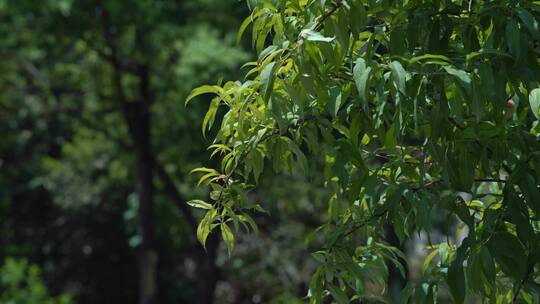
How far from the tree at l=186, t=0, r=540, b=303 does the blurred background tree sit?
5950 millimetres

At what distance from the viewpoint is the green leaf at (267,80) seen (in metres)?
1.89

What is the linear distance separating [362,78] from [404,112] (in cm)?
19

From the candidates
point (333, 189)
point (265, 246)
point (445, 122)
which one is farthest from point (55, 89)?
point (445, 122)

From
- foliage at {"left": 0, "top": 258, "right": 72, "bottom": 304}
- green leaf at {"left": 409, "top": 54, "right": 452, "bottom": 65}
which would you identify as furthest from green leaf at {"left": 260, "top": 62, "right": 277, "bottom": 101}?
foliage at {"left": 0, "top": 258, "right": 72, "bottom": 304}

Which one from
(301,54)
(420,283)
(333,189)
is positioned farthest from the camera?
(333,189)

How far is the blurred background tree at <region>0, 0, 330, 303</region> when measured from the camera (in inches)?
358

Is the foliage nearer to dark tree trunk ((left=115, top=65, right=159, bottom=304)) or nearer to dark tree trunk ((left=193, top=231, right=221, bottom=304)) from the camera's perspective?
dark tree trunk ((left=115, top=65, right=159, bottom=304))

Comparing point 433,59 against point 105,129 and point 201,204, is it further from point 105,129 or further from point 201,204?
point 105,129

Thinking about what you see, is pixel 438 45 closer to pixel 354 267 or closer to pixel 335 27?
pixel 335 27

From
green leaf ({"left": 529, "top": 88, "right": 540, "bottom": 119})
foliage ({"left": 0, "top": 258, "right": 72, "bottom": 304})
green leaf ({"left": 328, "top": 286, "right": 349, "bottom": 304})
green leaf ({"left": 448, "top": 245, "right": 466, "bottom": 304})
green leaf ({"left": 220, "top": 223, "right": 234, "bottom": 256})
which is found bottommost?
foliage ({"left": 0, "top": 258, "right": 72, "bottom": 304})

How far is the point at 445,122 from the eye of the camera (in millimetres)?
2014

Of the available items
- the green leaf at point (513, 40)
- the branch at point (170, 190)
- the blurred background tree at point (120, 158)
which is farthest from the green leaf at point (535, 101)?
the branch at point (170, 190)

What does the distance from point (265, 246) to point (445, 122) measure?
9.63m

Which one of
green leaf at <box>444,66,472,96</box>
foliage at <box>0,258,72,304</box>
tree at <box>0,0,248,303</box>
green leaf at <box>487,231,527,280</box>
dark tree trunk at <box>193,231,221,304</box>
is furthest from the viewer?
dark tree trunk at <box>193,231,221,304</box>
